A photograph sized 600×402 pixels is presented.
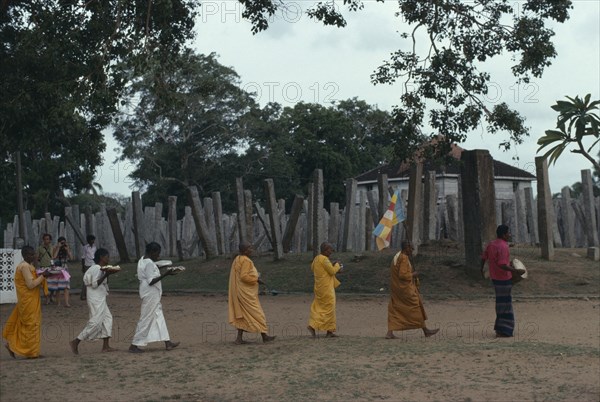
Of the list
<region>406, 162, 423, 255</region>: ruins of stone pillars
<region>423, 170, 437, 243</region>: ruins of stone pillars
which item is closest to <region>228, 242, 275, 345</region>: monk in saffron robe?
<region>406, 162, 423, 255</region>: ruins of stone pillars

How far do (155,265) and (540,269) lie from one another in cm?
996

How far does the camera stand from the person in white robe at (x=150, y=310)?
1225 cm

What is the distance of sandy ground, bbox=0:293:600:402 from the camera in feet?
31.9

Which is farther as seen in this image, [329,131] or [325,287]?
[329,131]

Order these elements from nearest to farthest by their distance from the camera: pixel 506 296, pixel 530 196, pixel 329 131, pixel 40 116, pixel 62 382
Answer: pixel 62 382 < pixel 506 296 < pixel 40 116 < pixel 530 196 < pixel 329 131

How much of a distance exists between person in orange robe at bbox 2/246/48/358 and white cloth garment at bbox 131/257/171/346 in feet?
4.42

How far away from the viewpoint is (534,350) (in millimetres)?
11961

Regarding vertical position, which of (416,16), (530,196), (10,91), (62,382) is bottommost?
(62,382)

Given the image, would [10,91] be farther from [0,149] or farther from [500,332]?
[500,332]

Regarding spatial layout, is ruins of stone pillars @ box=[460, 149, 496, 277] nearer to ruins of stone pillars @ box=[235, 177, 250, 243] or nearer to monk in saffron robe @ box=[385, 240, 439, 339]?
monk in saffron robe @ box=[385, 240, 439, 339]

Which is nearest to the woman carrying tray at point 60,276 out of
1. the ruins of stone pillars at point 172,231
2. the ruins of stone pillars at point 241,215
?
the ruins of stone pillars at point 241,215

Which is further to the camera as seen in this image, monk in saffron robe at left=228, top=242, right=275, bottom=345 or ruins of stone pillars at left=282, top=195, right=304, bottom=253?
ruins of stone pillars at left=282, top=195, right=304, bottom=253

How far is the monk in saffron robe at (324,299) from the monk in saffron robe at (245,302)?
2.58 feet

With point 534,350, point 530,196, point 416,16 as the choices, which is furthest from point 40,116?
point 530,196
